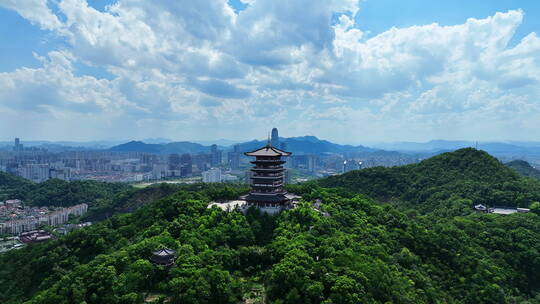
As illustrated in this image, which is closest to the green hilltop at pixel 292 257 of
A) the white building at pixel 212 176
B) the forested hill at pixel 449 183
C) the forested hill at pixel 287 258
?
the forested hill at pixel 287 258

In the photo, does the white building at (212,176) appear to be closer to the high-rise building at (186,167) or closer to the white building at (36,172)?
the high-rise building at (186,167)

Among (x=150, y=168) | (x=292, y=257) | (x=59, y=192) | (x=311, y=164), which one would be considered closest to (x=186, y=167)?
(x=150, y=168)

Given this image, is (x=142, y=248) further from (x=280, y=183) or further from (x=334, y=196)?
(x=334, y=196)

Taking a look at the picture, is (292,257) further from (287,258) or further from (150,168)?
(150,168)

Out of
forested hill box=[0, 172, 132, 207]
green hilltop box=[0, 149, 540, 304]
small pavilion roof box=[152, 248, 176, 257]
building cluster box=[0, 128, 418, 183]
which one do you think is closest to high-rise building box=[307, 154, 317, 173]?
building cluster box=[0, 128, 418, 183]

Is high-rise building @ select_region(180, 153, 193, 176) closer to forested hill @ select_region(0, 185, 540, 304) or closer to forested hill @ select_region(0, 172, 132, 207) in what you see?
forested hill @ select_region(0, 172, 132, 207)
